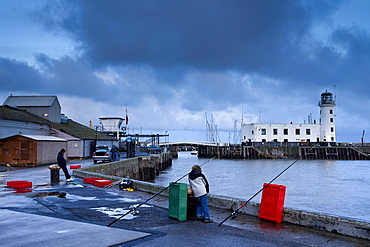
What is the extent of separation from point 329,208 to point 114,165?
1809cm

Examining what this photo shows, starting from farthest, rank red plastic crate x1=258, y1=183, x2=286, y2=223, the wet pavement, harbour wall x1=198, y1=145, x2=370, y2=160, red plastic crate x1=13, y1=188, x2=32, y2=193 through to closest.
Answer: harbour wall x1=198, y1=145, x2=370, y2=160
red plastic crate x1=13, y1=188, x2=32, y2=193
red plastic crate x1=258, y1=183, x2=286, y2=223
the wet pavement

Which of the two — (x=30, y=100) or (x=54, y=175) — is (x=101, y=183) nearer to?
(x=54, y=175)

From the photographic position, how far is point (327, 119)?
101 m

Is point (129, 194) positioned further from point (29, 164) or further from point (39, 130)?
point (39, 130)

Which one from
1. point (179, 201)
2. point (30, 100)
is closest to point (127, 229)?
point (179, 201)

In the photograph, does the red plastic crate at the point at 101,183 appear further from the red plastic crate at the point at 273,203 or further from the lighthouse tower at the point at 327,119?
the lighthouse tower at the point at 327,119

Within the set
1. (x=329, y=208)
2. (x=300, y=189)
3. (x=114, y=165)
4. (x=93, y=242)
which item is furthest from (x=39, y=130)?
(x=93, y=242)

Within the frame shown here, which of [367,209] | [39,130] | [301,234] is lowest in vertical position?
[367,209]

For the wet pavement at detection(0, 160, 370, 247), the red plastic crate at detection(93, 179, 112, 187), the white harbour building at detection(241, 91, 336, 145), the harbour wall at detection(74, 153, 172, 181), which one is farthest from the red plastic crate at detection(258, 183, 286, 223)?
the white harbour building at detection(241, 91, 336, 145)

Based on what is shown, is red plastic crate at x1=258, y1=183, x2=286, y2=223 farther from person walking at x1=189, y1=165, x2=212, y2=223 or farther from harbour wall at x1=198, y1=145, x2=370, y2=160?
harbour wall at x1=198, y1=145, x2=370, y2=160

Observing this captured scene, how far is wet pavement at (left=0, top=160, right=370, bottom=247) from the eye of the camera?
761cm

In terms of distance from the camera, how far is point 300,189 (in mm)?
34094

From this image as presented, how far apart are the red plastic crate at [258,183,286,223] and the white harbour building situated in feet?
302

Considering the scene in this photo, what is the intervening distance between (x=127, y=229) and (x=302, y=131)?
324 ft
